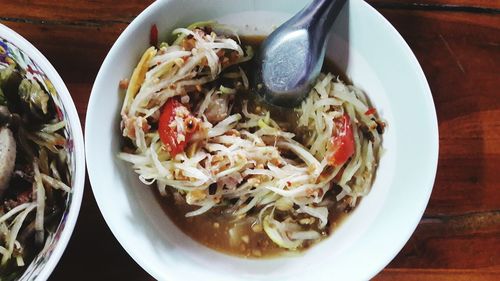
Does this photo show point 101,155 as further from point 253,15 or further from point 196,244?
point 253,15

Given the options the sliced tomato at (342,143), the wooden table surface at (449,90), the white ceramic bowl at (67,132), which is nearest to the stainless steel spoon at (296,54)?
the sliced tomato at (342,143)

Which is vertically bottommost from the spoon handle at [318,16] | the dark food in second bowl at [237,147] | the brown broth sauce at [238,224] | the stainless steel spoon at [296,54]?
the brown broth sauce at [238,224]

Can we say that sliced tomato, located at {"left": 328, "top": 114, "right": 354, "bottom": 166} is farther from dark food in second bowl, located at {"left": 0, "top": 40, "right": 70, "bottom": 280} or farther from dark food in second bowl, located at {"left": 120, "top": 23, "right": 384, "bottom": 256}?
dark food in second bowl, located at {"left": 0, "top": 40, "right": 70, "bottom": 280}

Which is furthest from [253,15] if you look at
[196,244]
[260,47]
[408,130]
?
[196,244]

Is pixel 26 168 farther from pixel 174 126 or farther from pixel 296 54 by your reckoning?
pixel 296 54

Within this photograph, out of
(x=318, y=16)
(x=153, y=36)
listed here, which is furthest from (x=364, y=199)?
(x=153, y=36)

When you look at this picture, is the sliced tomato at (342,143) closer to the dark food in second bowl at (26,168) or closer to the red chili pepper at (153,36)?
the red chili pepper at (153,36)
